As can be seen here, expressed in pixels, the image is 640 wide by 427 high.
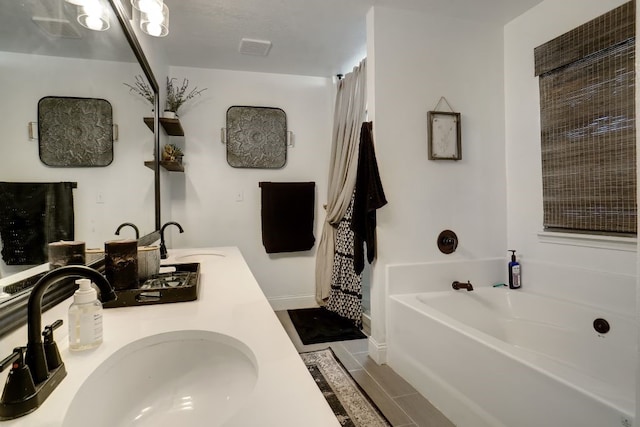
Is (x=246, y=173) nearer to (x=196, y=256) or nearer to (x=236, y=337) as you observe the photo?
(x=196, y=256)

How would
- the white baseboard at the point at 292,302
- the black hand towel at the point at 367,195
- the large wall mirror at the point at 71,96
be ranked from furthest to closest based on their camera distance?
the white baseboard at the point at 292,302, the black hand towel at the point at 367,195, the large wall mirror at the point at 71,96

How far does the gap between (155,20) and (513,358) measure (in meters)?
2.23

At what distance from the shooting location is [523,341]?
205 cm

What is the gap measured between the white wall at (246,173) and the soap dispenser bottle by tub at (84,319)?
90.4 inches

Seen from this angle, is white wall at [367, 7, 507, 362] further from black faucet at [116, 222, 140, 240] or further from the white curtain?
black faucet at [116, 222, 140, 240]

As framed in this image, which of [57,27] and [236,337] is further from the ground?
[57,27]

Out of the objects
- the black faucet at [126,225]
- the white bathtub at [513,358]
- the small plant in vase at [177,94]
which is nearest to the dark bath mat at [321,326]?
the white bathtub at [513,358]

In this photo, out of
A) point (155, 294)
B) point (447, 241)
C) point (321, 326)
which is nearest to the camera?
point (155, 294)

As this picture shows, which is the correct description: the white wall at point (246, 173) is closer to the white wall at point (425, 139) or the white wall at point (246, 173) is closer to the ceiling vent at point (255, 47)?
the ceiling vent at point (255, 47)

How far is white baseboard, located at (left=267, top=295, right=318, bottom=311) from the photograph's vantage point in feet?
11.2

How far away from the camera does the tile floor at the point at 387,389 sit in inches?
66.7

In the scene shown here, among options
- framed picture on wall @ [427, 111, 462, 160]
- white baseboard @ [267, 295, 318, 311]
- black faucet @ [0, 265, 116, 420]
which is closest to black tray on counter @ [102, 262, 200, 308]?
black faucet @ [0, 265, 116, 420]

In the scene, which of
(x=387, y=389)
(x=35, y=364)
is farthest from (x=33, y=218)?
(x=387, y=389)

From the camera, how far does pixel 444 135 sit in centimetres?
235
